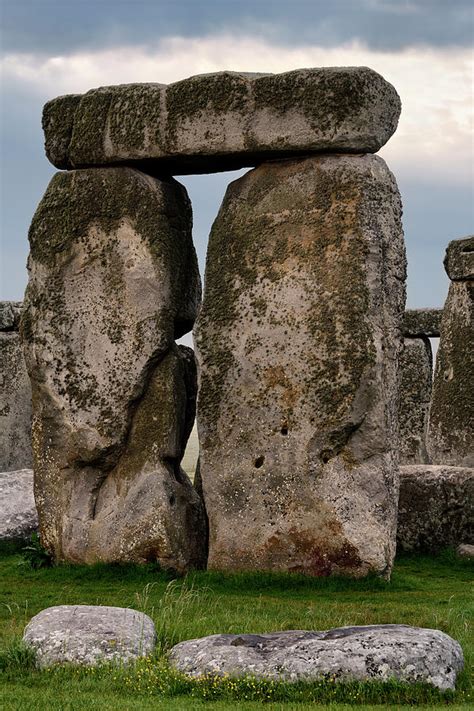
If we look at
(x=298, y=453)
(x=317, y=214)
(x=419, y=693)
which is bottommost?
(x=419, y=693)

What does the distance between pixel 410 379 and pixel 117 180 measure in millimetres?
12771

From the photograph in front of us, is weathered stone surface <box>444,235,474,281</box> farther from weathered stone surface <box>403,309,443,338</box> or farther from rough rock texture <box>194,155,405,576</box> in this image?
rough rock texture <box>194,155,405,576</box>

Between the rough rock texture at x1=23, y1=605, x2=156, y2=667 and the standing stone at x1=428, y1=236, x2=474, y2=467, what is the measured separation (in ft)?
39.5

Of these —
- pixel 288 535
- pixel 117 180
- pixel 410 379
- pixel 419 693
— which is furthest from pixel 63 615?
pixel 410 379

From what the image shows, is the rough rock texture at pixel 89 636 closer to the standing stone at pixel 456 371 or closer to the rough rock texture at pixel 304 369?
the rough rock texture at pixel 304 369

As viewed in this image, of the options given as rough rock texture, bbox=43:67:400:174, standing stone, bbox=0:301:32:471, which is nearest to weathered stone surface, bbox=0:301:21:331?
standing stone, bbox=0:301:32:471

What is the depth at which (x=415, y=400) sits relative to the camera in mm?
25625

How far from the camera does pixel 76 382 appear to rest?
13.9 metres

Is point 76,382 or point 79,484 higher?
point 76,382

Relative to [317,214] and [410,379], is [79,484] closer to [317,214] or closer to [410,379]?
[317,214]

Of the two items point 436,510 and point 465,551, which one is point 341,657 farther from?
point 436,510

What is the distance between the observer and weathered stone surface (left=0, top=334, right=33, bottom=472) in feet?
76.7

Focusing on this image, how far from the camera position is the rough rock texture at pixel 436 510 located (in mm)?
14773

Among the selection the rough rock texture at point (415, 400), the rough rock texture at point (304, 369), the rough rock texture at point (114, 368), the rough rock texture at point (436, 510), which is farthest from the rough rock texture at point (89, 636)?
the rough rock texture at point (415, 400)
